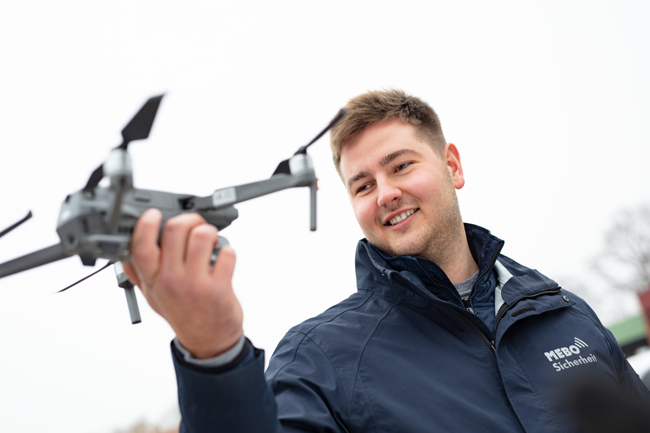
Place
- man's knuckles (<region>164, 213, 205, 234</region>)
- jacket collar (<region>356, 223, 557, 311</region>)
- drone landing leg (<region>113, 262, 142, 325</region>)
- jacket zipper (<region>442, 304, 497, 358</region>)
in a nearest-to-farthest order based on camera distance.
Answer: man's knuckles (<region>164, 213, 205, 234</region>) < drone landing leg (<region>113, 262, 142, 325</region>) < jacket zipper (<region>442, 304, 497, 358</region>) < jacket collar (<region>356, 223, 557, 311</region>)

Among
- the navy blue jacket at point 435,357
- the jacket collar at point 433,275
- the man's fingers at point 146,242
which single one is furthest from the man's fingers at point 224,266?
the jacket collar at point 433,275

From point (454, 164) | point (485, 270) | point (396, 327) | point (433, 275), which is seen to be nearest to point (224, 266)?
point (396, 327)

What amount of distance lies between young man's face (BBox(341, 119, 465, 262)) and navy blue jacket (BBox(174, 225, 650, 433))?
14 cm

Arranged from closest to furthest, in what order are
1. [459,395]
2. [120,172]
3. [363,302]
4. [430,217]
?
[120,172]
[459,395]
[363,302]
[430,217]

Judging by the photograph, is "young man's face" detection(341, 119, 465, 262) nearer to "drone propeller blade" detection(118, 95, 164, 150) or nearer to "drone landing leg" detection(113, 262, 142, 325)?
"drone landing leg" detection(113, 262, 142, 325)

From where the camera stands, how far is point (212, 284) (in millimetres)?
869

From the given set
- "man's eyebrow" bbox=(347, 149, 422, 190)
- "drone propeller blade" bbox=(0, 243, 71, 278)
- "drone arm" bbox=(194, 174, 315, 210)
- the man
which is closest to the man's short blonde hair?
the man

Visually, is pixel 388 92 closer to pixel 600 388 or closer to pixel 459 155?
pixel 459 155

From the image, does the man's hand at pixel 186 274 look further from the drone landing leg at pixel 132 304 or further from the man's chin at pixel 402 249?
the man's chin at pixel 402 249

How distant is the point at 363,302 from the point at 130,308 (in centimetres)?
101

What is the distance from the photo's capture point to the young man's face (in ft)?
6.72

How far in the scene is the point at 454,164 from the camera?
2.53 metres

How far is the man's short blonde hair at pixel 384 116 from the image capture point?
2184 mm

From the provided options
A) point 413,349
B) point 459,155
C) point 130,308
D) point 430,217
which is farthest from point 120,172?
point 459,155
